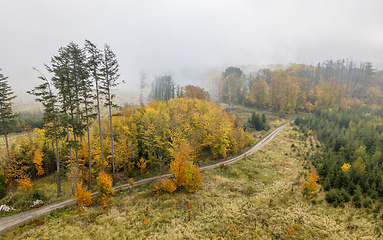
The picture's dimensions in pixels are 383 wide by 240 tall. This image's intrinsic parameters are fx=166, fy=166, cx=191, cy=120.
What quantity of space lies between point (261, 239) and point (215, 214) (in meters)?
5.62

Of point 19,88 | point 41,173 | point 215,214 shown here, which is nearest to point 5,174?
point 41,173

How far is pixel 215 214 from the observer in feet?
67.9

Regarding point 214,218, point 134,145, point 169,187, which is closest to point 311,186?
point 214,218

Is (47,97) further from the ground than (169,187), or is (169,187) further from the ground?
(47,97)

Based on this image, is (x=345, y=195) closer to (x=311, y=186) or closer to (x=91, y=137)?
(x=311, y=186)

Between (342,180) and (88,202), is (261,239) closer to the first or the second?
(342,180)

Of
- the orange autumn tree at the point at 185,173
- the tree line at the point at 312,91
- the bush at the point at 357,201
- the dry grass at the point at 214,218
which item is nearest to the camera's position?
the dry grass at the point at 214,218

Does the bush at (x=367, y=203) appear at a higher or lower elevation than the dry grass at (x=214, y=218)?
higher

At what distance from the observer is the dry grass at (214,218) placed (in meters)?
16.9

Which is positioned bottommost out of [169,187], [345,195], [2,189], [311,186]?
[169,187]

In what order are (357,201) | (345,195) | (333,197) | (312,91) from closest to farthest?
(357,201), (345,195), (333,197), (312,91)

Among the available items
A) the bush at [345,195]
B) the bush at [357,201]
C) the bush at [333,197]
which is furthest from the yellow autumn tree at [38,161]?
the bush at [357,201]

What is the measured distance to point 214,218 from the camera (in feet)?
65.7

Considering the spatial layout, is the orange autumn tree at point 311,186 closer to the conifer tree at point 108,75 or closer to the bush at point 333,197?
the bush at point 333,197
